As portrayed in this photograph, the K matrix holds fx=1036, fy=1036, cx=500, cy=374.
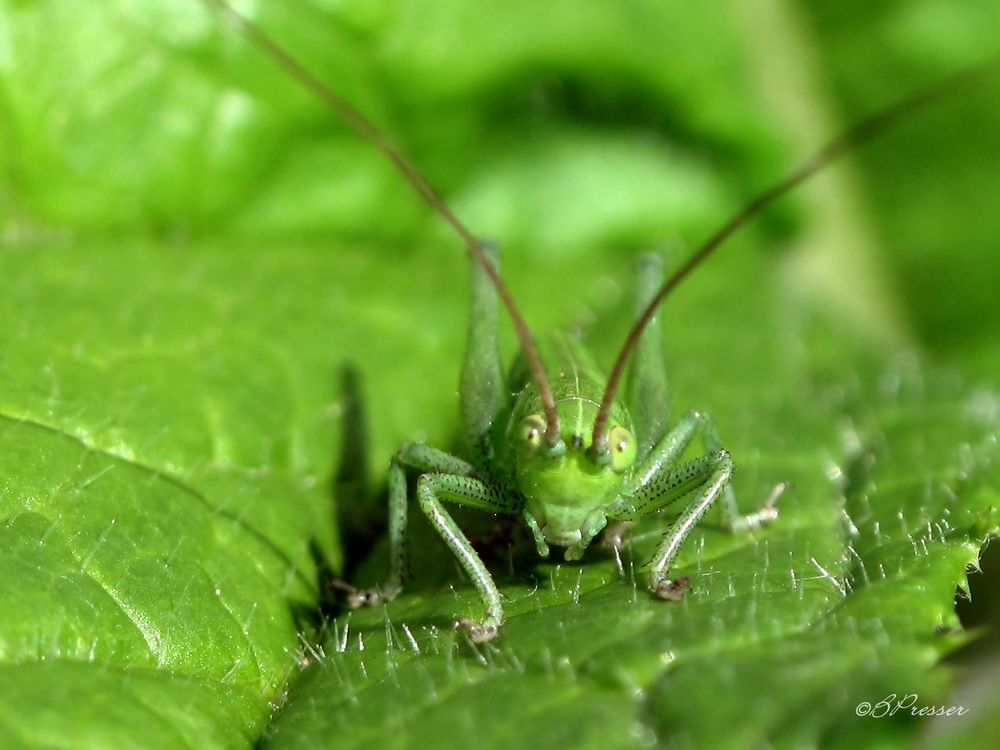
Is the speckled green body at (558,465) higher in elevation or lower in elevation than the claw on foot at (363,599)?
higher

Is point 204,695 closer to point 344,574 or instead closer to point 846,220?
point 344,574

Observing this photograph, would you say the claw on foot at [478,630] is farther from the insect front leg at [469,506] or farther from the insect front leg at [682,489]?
the insect front leg at [682,489]

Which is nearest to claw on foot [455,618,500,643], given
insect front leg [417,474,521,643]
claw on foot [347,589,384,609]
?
insect front leg [417,474,521,643]

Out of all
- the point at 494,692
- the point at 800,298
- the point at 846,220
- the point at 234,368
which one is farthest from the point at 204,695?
the point at 846,220

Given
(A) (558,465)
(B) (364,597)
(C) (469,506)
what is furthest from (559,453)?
(B) (364,597)

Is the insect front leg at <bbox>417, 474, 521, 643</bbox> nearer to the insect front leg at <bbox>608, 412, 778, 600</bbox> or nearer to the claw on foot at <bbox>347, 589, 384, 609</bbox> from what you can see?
the claw on foot at <bbox>347, 589, 384, 609</bbox>

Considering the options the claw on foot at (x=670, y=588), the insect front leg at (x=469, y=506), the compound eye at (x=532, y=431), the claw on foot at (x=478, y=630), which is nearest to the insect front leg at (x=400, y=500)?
the insect front leg at (x=469, y=506)

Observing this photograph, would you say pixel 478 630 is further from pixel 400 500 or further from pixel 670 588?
pixel 400 500

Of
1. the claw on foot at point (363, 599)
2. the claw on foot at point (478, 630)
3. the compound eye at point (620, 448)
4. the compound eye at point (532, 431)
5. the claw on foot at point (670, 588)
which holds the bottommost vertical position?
the claw on foot at point (363, 599)
